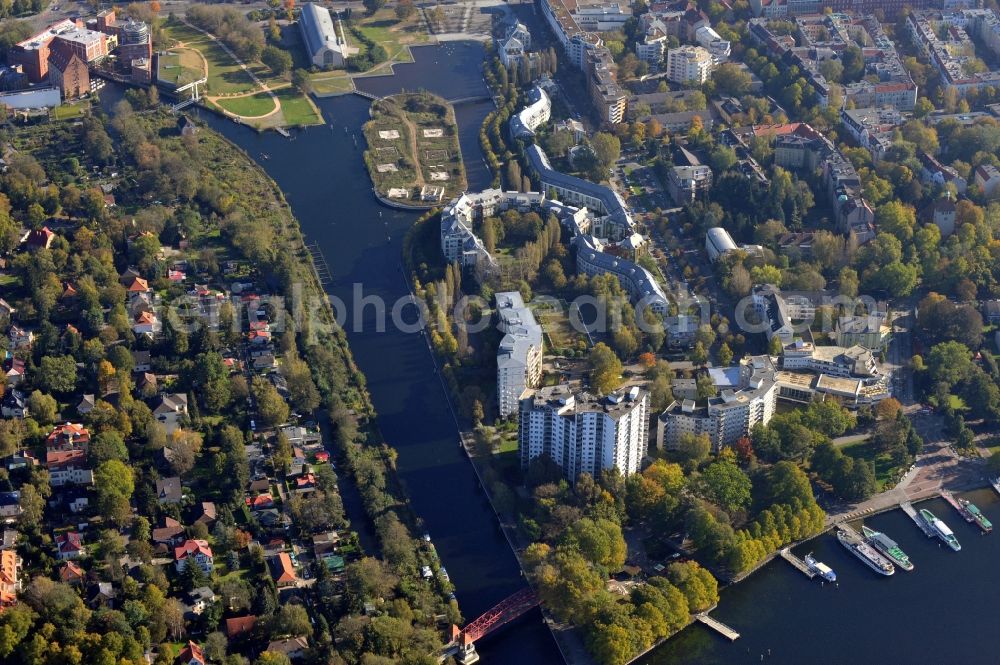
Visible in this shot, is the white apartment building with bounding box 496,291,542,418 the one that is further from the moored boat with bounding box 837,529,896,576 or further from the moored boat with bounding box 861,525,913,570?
the moored boat with bounding box 861,525,913,570

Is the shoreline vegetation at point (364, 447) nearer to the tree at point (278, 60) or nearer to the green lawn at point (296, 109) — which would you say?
the green lawn at point (296, 109)

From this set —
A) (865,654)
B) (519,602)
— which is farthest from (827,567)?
(519,602)

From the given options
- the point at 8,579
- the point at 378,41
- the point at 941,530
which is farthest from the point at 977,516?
the point at 378,41

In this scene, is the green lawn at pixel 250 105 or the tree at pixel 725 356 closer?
the tree at pixel 725 356

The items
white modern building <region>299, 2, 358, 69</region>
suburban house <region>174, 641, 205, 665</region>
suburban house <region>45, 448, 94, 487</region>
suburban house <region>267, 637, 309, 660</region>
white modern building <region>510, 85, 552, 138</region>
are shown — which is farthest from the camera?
white modern building <region>299, 2, 358, 69</region>

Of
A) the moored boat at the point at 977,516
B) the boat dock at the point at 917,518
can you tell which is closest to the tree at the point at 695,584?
the boat dock at the point at 917,518

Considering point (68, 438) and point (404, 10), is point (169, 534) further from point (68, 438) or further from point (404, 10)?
point (404, 10)

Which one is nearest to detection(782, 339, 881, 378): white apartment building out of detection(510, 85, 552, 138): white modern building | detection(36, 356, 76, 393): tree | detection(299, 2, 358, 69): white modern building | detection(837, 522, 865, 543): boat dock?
detection(837, 522, 865, 543): boat dock
